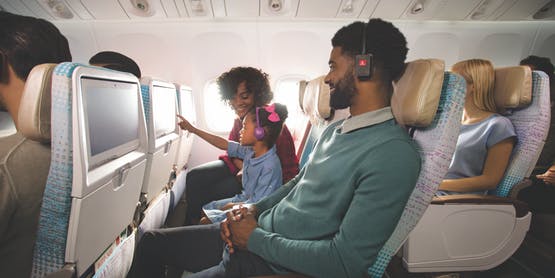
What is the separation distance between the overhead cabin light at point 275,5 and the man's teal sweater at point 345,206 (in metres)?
2.49

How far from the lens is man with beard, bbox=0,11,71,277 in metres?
0.83

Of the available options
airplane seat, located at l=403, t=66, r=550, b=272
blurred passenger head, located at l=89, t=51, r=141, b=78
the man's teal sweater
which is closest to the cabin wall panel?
airplane seat, located at l=403, t=66, r=550, b=272

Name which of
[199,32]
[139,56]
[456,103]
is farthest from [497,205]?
[139,56]

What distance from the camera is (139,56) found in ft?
11.5

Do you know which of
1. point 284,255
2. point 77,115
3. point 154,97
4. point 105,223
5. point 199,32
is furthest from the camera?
Result: point 199,32

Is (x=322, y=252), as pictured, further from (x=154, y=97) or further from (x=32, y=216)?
(x=154, y=97)

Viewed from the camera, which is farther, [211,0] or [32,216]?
[211,0]

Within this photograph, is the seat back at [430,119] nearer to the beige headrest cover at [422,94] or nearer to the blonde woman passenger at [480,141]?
the beige headrest cover at [422,94]

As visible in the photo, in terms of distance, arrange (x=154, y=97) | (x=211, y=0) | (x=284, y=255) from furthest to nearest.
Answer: (x=211, y=0)
(x=154, y=97)
(x=284, y=255)

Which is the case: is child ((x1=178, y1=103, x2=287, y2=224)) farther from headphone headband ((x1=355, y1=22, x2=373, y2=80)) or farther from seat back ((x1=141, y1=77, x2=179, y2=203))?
headphone headband ((x1=355, y1=22, x2=373, y2=80))

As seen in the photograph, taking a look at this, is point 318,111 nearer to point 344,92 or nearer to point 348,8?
point 344,92

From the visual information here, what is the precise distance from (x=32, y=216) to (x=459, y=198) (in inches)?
83.3

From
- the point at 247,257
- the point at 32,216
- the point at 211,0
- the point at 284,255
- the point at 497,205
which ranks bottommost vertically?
the point at 497,205

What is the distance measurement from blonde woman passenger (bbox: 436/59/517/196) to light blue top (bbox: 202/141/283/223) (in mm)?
1236
